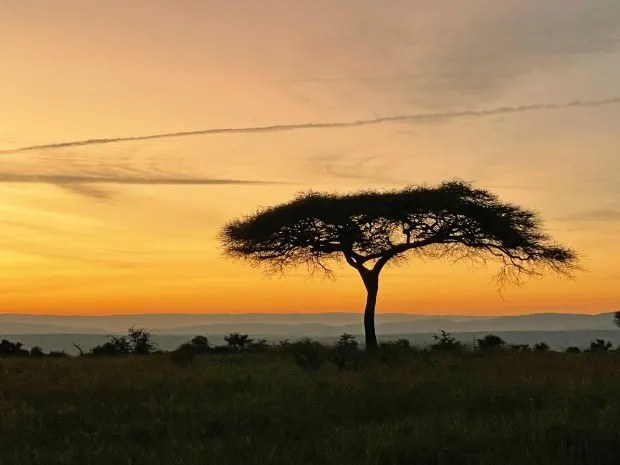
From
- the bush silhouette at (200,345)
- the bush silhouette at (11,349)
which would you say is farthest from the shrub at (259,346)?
the bush silhouette at (11,349)

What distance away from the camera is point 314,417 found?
9.50 metres

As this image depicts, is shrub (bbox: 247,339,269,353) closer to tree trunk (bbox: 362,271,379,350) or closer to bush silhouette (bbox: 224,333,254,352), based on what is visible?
bush silhouette (bbox: 224,333,254,352)

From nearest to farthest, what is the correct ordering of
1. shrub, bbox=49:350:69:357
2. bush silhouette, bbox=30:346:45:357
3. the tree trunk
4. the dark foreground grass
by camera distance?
the dark foreground grass → shrub, bbox=49:350:69:357 → bush silhouette, bbox=30:346:45:357 → the tree trunk

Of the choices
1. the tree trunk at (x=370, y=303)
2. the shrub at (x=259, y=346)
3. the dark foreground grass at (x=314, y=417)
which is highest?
the tree trunk at (x=370, y=303)

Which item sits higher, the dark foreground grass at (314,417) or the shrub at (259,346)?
the shrub at (259,346)

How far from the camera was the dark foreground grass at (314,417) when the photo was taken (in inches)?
289

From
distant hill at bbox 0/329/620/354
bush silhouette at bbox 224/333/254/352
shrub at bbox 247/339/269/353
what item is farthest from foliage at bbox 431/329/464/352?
bush silhouette at bbox 224/333/254/352

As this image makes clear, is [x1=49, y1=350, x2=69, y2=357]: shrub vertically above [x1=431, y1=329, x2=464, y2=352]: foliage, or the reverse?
[x1=431, y1=329, x2=464, y2=352]: foliage

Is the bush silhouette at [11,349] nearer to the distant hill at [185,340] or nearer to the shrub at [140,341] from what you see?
the distant hill at [185,340]

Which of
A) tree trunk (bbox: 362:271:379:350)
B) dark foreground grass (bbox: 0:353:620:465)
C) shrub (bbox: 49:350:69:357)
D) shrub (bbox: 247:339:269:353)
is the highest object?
tree trunk (bbox: 362:271:379:350)

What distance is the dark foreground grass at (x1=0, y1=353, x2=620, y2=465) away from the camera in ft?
24.1

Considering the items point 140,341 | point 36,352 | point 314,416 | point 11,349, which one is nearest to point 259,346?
point 140,341

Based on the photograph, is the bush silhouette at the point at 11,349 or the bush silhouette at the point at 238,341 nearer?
the bush silhouette at the point at 11,349

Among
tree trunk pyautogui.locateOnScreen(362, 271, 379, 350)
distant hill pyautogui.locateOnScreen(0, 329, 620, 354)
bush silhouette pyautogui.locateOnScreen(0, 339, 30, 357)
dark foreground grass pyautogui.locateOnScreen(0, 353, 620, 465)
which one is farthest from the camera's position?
distant hill pyautogui.locateOnScreen(0, 329, 620, 354)
